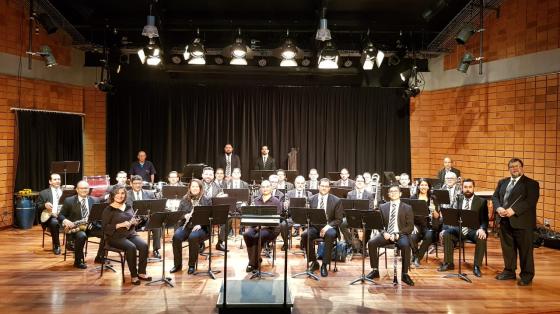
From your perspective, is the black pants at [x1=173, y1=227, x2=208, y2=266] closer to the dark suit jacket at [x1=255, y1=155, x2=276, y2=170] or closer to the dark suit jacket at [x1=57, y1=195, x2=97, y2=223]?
the dark suit jacket at [x1=57, y1=195, x2=97, y2=223]

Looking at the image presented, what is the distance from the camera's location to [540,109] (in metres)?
10.6

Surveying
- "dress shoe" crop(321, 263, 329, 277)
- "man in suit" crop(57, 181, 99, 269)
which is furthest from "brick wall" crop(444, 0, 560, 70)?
"man in suit" crop(57, 181, 99, 269)

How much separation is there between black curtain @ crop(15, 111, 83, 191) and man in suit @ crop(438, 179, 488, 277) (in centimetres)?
950

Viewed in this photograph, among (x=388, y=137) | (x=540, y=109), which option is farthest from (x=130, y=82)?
(x=540, y=109)

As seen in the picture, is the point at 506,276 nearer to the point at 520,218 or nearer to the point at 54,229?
the point at 520,218

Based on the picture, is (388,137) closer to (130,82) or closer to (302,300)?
(130,82)

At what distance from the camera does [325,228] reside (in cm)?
778

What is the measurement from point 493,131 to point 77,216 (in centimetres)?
949

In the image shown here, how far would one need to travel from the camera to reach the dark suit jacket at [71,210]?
26.7 ft

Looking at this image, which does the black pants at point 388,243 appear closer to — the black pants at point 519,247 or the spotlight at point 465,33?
the black pants at point 519,247

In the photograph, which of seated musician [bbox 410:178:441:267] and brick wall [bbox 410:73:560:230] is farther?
brick wall [bbox 410:73:560:230]

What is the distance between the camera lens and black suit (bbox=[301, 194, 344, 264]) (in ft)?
25.2

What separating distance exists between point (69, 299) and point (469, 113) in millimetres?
10274

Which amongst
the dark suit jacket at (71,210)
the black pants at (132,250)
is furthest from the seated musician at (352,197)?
the dark suit jacket at (71,210)
